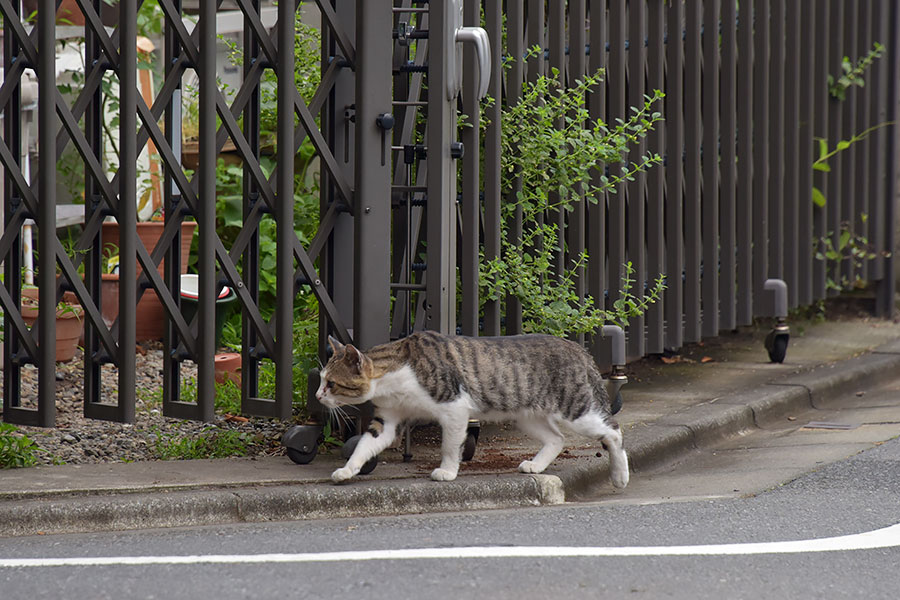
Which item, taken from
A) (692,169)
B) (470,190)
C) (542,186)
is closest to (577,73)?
(542,186)

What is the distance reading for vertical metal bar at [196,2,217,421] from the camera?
5.09 meters

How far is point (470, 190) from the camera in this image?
5.68 metres

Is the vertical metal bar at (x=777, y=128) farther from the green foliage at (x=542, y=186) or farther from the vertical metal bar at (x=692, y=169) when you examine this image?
the green foliage at (x=542, y=186)

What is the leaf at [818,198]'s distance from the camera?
29.4 feet

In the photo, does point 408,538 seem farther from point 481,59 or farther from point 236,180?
point 236,180

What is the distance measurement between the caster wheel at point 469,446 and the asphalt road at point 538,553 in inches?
21.4

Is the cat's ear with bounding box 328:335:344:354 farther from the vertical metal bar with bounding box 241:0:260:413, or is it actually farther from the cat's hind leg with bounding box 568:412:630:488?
the cat's hind leg with bounding box 568:412:630:488

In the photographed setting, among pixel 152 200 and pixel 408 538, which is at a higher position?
pixel 152 200

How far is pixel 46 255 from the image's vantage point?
5.02 m

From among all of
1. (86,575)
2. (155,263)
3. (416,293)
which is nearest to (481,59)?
(416,293)

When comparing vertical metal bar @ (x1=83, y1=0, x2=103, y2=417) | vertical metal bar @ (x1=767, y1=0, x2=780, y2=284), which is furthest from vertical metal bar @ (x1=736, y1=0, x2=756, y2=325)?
vertical metal bar @ (x1=83, y1=0, x2=103, y2=417)

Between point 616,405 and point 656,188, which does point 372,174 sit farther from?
point 656,188

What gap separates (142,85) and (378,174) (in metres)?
4.26

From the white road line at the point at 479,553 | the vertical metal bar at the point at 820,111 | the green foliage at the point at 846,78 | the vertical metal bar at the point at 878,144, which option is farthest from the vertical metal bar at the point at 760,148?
the white road line at the point at 479,553
